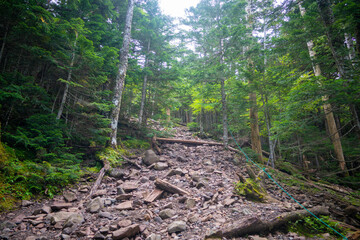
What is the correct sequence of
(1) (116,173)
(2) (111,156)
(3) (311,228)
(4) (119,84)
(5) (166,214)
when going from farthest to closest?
(4) (119,84)
(2) (111,156)
(1) (116,173)
(5) (166,214)
(3) (311,228)

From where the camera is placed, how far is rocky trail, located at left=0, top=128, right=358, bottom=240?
10.3ft

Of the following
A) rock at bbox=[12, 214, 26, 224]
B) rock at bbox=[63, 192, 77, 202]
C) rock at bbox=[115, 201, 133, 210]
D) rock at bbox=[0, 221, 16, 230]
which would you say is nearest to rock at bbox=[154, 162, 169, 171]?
rock at bbox=[115, 201, 133, 210]

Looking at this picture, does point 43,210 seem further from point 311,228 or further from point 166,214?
point 311,228

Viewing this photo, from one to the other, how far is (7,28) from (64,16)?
3.00 meters

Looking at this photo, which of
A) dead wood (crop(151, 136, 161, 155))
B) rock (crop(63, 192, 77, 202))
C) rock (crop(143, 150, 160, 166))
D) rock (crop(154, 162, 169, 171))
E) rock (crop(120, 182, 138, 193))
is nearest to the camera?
rock (crop(63, 192, 77, 202))

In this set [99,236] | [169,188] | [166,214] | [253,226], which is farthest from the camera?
[169,188]

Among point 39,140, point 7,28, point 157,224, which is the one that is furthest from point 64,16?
point 157,224

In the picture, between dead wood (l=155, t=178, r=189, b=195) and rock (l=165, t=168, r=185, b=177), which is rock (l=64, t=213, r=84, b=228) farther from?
rock (l=165, t=168, r=185, b=177)

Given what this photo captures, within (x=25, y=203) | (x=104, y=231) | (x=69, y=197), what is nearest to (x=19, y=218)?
(x=25, y=203)

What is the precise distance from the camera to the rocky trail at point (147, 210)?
3.14m

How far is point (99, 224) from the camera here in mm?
3492

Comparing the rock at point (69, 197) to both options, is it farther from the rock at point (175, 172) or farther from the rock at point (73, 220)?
the rock at point (175, 172)

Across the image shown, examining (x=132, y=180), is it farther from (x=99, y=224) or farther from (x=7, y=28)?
(x=7, y=28)

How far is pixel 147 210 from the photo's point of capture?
4.16 metres
